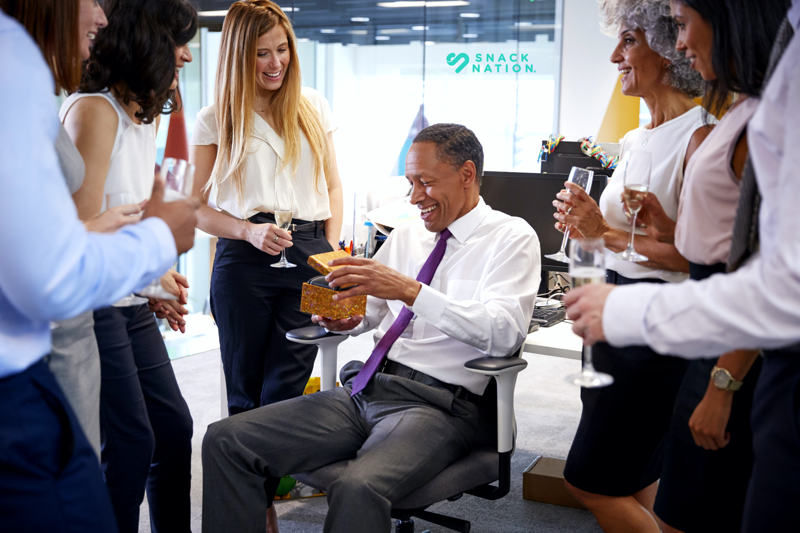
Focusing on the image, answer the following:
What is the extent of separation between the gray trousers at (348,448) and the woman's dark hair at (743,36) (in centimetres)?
114

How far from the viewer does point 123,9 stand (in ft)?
5.98

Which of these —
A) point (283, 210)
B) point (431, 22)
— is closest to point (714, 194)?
point (283, 210)

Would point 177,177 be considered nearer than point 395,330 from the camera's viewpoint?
Yes

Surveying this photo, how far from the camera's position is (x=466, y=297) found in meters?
2.18

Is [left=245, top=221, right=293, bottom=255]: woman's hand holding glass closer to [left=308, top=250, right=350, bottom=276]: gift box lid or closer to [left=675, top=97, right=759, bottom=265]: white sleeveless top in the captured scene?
[left=308, top=250, right=350, bottom=276]: gift box lid

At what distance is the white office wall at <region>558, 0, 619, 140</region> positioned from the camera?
24.5ft

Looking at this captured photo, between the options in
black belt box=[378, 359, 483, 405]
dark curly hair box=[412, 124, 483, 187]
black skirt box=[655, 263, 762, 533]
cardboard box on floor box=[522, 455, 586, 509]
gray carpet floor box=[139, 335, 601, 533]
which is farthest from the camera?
cardboard box on floor box=[522, 455, 586, 509]

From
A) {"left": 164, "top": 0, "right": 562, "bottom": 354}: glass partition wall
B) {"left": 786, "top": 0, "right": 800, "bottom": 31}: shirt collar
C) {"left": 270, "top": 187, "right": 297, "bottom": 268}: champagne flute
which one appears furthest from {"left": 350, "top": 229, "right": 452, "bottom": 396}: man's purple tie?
{"left": 164, "top": 0, "right": 562, "bottom": 354}: glass partition wall

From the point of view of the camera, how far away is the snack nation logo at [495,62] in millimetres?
7652

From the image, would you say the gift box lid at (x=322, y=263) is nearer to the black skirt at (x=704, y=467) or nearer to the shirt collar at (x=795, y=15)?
→ the black skirt at (x=704, y=467)

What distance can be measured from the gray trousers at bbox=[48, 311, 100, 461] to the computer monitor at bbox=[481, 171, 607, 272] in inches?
78.1

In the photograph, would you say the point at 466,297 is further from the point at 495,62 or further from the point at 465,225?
the point at 495,62

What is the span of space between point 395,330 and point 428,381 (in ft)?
0.62

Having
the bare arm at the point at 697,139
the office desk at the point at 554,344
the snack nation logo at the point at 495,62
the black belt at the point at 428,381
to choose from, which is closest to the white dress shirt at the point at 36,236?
the black belt at the point at 428,381
